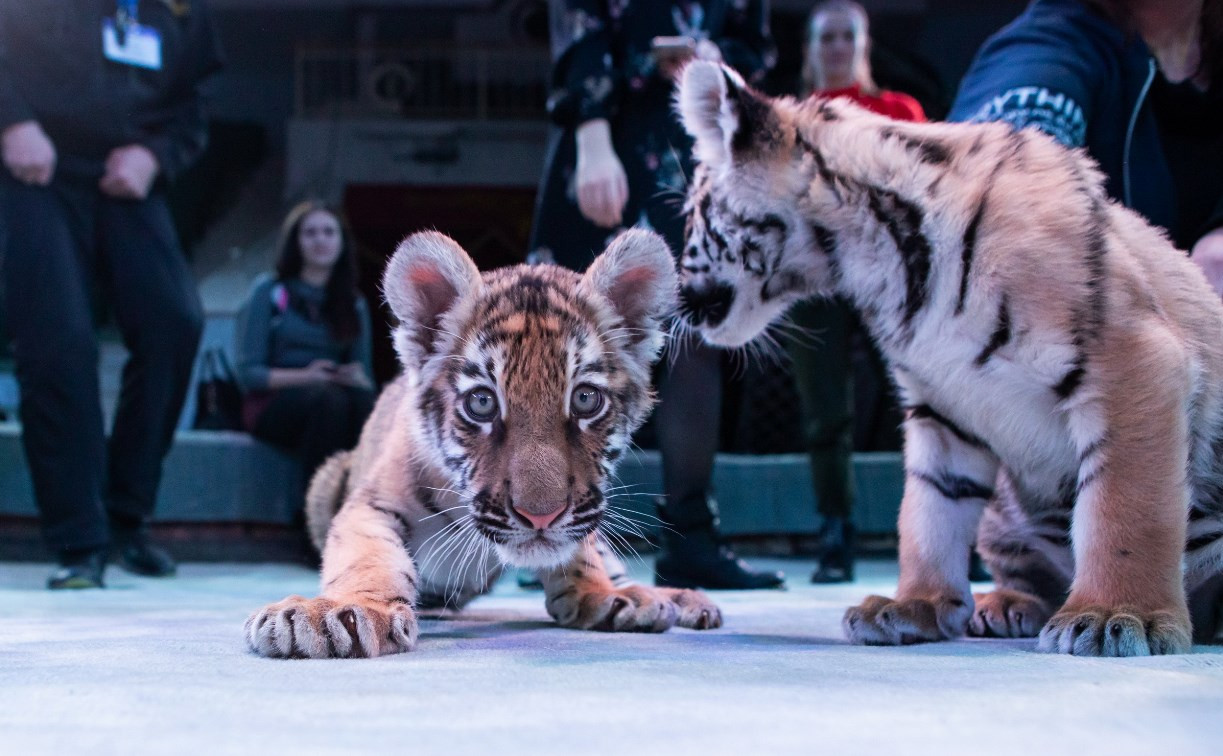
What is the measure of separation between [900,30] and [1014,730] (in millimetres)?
9421

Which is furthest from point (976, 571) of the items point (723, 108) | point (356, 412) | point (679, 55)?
point (356, 412)

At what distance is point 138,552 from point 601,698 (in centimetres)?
253

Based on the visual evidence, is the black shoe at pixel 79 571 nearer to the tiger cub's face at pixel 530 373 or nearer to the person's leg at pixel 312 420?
the person's leg at pixel 312 420

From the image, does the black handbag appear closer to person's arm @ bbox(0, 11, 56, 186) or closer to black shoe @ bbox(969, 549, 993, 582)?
person's arm @ bbox(0, 11, 56, 186)

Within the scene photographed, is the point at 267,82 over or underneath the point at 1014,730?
over

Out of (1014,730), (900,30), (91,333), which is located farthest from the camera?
(900,30)

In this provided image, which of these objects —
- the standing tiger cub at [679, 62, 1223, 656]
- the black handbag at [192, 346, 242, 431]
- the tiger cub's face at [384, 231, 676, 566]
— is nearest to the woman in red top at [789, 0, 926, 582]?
the standing tiger cub at [679, 62, 1223, 656]

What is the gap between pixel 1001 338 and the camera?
1.50 m

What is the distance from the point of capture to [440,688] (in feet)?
3.56

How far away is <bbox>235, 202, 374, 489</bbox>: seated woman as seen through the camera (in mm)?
4086

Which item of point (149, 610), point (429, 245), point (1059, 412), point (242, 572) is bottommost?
point (242, 572)

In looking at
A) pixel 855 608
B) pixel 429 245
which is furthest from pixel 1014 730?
pixel 429 245

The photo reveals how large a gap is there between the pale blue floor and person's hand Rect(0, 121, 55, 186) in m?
1.57

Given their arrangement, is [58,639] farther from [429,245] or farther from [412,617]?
[429,245]
